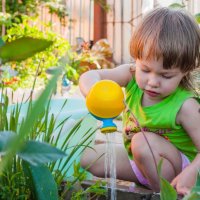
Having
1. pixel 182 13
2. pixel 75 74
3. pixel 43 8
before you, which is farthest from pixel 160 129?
pixel 43 8

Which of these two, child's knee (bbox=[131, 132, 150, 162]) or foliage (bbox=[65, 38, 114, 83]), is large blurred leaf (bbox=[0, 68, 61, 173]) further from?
foliage (bbox=[65, 38, 114, 83])

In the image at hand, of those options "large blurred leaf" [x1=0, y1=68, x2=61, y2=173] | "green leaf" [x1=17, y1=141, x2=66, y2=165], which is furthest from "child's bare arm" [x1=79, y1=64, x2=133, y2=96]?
"large blurred leaf" [x1=0, y1=68, x2=61, y2=173]

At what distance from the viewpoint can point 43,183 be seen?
37.9 inches

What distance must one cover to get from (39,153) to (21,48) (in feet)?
0.36

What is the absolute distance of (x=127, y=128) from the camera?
1.93 metres

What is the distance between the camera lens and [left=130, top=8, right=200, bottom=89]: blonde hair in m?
1.63

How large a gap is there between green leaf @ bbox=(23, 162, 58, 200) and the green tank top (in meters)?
0.83

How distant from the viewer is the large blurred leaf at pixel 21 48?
0.43 meters

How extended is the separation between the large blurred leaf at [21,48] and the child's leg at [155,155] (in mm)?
1234

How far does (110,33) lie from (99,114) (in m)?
7.89

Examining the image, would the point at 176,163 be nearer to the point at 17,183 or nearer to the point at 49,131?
the point at 49,131

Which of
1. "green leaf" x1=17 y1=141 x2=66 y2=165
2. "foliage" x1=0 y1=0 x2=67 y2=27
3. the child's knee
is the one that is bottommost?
the child's knee

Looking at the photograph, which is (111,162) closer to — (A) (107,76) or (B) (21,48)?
(A) (107,76)

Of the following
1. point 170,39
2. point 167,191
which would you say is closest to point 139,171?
point 170,39
